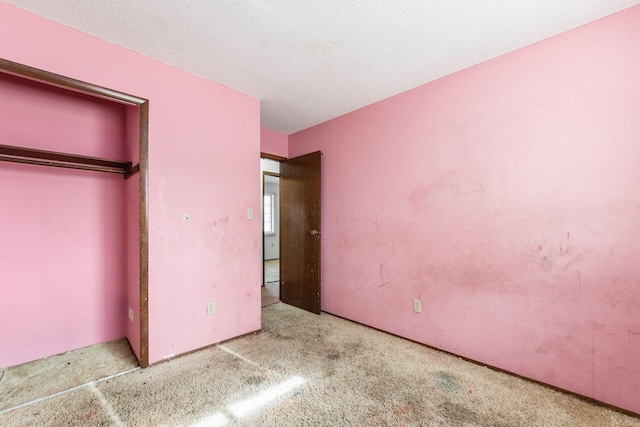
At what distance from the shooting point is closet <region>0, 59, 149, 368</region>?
2131mm

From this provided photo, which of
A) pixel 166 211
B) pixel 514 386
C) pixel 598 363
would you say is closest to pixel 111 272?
pixel 166 211

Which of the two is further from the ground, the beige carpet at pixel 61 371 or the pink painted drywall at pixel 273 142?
the pink painted drywall at pixel 273 142

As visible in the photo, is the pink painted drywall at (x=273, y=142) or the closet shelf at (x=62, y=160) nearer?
the closet shelf at (x=62, y=160)

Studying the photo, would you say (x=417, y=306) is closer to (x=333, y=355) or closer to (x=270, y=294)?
(x=333, y=355)

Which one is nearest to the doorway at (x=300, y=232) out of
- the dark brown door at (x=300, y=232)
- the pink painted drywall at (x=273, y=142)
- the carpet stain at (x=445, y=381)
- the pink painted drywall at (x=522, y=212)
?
the dark brown door at (x=300, y=232)

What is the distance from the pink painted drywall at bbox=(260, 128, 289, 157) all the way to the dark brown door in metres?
0.21

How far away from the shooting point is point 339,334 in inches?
111

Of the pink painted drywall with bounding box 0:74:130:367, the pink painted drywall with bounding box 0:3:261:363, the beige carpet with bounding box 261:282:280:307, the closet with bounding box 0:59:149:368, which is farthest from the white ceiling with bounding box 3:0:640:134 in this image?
the beige carpet with bounding box 261:282:280:307

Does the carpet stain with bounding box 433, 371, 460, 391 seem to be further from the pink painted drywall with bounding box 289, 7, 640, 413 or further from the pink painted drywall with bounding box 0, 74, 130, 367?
the pink painted drywall with bounding box 0, 74, 130, 367

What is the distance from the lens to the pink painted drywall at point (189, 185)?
→ 6.37 feet

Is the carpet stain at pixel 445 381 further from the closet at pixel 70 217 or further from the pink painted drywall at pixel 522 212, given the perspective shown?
the closet at pixel 70 217

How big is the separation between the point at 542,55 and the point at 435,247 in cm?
163

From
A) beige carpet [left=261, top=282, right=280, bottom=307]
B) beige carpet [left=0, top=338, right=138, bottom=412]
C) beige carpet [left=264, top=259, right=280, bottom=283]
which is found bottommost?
beige carpet [left=261, top=282, right=280, bottom=307]

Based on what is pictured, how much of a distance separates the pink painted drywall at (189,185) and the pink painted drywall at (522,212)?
1344 mm
